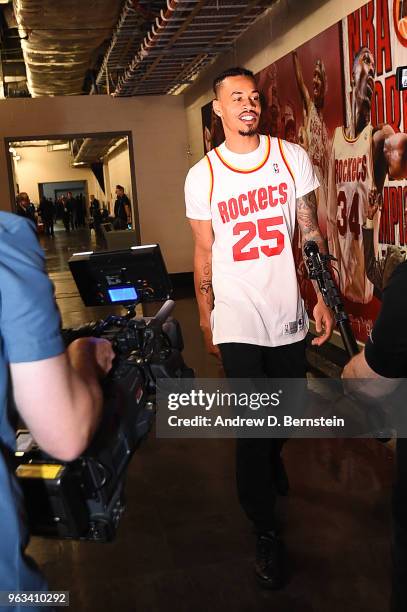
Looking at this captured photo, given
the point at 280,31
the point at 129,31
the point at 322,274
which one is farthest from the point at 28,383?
the point at 129,31

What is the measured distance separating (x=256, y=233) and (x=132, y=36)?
16.4ft

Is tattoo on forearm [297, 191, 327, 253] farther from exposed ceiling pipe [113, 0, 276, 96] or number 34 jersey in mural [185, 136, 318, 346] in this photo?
exposed ceiling pipe [113, 0, 276, 96]

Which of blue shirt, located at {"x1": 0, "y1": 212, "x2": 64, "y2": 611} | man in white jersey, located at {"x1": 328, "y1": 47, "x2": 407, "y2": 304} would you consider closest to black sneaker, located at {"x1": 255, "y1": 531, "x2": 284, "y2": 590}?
blue shirt, located at {"x1": 0, "y1": 212, "x2": 64, "y2": 611}

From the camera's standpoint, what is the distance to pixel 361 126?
4.06 metres

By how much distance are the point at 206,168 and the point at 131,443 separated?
143cm

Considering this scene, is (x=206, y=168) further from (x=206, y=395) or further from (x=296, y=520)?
(x=206, y=395)

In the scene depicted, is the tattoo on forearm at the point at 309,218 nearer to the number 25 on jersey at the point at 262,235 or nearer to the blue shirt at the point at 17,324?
the number 25 on jersey at the point at 262,235

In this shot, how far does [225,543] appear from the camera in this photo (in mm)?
2523

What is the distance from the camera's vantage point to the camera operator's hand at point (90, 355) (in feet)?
3.34

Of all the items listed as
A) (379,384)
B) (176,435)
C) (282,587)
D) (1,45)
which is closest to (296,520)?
(282,587)

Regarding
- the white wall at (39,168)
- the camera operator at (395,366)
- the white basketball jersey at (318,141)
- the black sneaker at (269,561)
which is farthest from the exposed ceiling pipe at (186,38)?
the white wall at (39,168)

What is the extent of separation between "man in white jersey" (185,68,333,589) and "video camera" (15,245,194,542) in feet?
1.91

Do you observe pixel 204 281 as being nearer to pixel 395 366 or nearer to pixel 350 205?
pixel 395 366

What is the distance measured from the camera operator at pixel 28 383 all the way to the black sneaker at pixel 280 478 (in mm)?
1950
